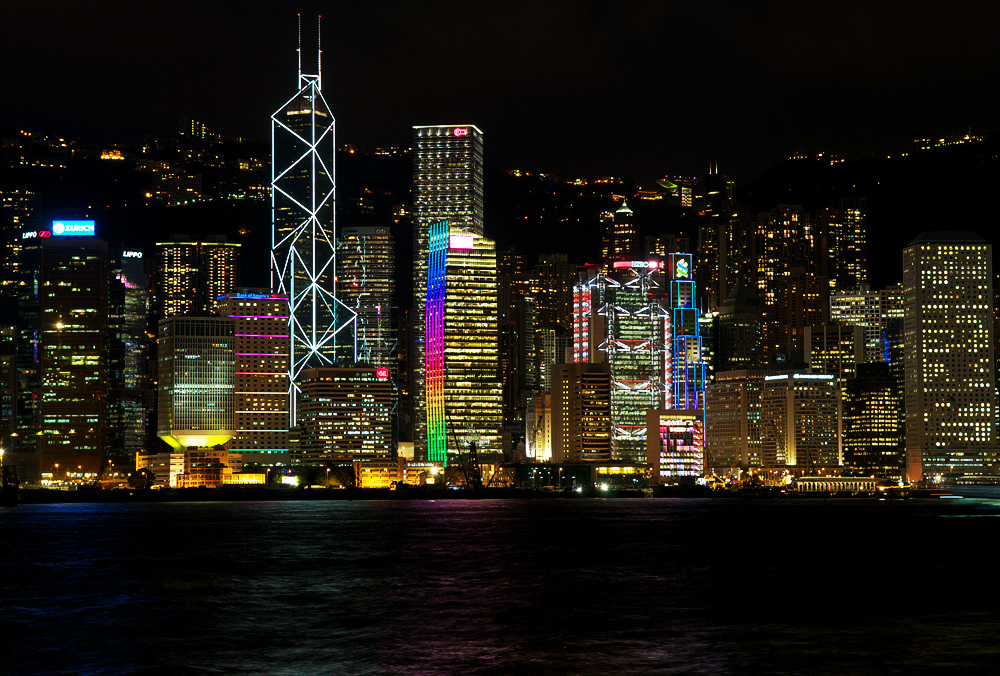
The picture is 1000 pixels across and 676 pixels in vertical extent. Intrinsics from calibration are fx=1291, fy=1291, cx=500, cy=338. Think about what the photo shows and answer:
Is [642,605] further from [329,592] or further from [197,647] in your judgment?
[197,647]

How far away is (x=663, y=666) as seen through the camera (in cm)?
5041

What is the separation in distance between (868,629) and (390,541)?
65.7 metres

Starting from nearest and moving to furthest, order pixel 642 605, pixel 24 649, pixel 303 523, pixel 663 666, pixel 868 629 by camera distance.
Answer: pixel 663 666
pixel 24 649
pixel 868 629
pixel 642 605
pixel 303 523

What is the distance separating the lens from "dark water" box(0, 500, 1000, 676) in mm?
52375

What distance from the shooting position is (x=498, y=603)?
70375mm

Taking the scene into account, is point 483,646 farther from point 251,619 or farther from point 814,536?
point 814,536

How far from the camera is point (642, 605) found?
69.4 m

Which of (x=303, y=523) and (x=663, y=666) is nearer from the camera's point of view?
(x=663, y=666)

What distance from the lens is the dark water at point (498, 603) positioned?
52.4 m

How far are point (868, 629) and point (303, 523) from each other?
10566 centimetres

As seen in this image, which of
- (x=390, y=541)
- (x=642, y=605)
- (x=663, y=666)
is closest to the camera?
(x=663, y=666)

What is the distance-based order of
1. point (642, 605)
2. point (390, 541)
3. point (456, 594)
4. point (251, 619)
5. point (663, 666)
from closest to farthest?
point (663, 666) < point (251, 619) < point (642, 605) < point (456, 594) < point (390, 541)

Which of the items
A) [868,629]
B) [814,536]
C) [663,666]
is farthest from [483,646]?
[814,536]

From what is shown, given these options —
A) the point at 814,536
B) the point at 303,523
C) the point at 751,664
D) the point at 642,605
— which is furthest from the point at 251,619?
the point at 303,523
